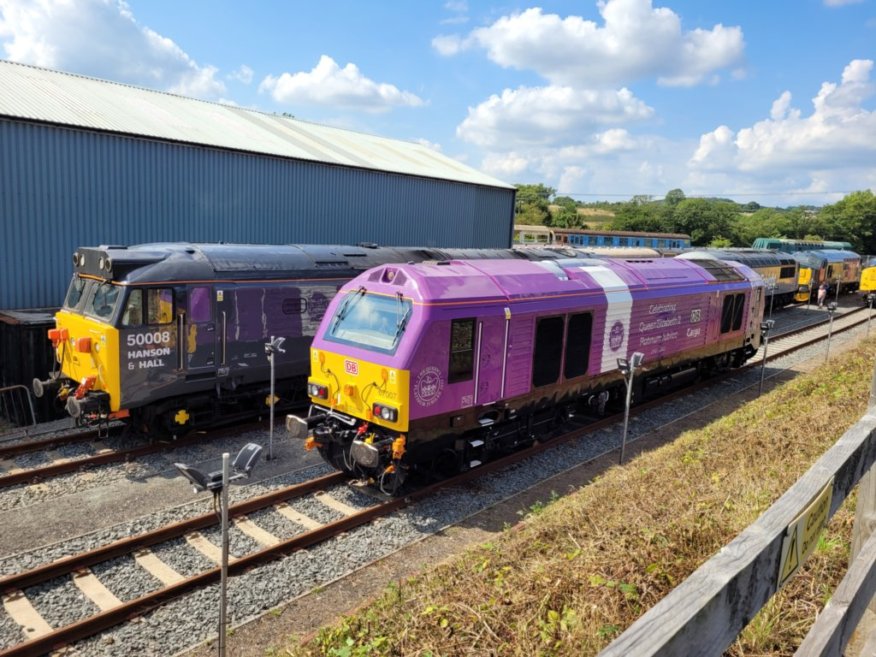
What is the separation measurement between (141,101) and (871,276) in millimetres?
40187

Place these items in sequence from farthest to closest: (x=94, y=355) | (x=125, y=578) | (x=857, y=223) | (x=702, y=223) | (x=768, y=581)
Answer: (x=702, y=223) < (x=857, y=223) < (x=94, y=355) < (x=125, y=578) < (x=768, y=581)

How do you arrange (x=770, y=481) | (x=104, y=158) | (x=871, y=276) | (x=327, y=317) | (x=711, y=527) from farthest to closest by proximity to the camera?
(x=871, y=276)
(x=104, y=158)
(x=327, y=317)
(x=770, y=481)
(x=711, y=527)

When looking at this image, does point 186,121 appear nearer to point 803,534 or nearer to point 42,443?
point 42,443

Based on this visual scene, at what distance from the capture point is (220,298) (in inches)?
483

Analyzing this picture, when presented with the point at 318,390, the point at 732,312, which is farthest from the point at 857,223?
the point at 318,390

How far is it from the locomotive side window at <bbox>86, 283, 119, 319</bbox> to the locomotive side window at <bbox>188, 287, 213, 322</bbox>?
4.12 feet

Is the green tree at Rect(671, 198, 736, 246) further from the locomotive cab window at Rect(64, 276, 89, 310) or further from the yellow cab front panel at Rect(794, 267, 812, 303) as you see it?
the locomotive cab window at Rect(64, 276, 89, 310)

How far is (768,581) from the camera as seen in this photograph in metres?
2.12

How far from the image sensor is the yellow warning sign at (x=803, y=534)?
222cm

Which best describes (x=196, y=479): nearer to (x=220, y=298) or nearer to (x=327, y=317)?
(x=327, y=317)

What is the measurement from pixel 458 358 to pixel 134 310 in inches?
228

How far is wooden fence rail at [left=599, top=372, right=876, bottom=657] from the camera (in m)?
1.69

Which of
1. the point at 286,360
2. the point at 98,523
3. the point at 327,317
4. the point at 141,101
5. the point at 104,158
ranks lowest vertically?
the point at 98,523

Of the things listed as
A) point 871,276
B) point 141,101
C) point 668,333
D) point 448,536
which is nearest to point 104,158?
point 141,101
